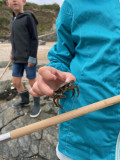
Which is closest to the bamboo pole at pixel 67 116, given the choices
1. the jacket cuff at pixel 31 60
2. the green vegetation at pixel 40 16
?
the jacket cuff at pixel 31 60

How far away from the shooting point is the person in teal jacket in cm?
83

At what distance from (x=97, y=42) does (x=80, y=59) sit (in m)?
0.14

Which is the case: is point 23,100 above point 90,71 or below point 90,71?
below

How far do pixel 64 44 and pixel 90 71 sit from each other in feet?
0.78

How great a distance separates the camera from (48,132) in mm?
2324

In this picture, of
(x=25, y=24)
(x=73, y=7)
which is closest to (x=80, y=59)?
(x=73, y=7)

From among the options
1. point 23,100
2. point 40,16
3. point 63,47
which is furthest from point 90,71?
point 40,16

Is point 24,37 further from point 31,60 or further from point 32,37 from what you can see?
point 31,60

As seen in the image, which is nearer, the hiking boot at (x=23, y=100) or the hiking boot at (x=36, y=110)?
the hiking boot at (x=36, y=110)

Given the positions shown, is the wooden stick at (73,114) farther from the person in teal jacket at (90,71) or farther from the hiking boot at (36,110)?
the hiking boot at (36,110)

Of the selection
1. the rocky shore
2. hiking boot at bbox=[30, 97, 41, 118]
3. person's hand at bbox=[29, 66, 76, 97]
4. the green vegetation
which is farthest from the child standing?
the green vegetation

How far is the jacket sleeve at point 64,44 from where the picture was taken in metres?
0.93

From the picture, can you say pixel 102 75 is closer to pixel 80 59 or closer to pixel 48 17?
pixel 80 59

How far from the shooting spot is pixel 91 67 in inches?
34.9
